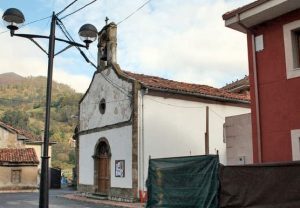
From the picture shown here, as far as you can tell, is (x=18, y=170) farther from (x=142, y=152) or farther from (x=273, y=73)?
(x=273, y=73)

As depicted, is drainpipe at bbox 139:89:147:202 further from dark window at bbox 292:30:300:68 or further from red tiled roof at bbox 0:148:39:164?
red tiled roof at bbox 0:148:39:164

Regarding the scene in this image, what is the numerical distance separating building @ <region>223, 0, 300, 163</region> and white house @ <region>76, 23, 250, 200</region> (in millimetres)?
6680

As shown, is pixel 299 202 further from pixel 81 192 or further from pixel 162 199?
pixel 81 192

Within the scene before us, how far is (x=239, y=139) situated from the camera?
Answer: 50.4ft

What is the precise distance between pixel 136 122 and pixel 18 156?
20.8 metres

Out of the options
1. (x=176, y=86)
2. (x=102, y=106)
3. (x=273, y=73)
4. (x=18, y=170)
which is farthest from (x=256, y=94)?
(x=18, y=170)

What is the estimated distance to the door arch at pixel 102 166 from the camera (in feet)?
72.7

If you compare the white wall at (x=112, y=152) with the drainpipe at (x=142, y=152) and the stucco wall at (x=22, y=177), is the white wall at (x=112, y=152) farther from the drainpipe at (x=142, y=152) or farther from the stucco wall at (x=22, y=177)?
the stucco wall at (x=22, y=177)

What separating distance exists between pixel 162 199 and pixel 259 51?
475 cm

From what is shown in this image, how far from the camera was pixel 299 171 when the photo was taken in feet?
24.1

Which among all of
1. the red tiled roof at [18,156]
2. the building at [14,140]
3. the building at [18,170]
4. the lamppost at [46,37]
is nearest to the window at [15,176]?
the building at [18,170]

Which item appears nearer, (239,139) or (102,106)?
(239,139)

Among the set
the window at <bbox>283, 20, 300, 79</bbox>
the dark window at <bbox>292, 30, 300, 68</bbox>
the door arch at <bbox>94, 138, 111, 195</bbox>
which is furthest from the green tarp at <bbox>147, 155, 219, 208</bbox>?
the door arch at <bbox>94, 138, 111, 195</bbox>

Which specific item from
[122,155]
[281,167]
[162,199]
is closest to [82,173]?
[122,155]
